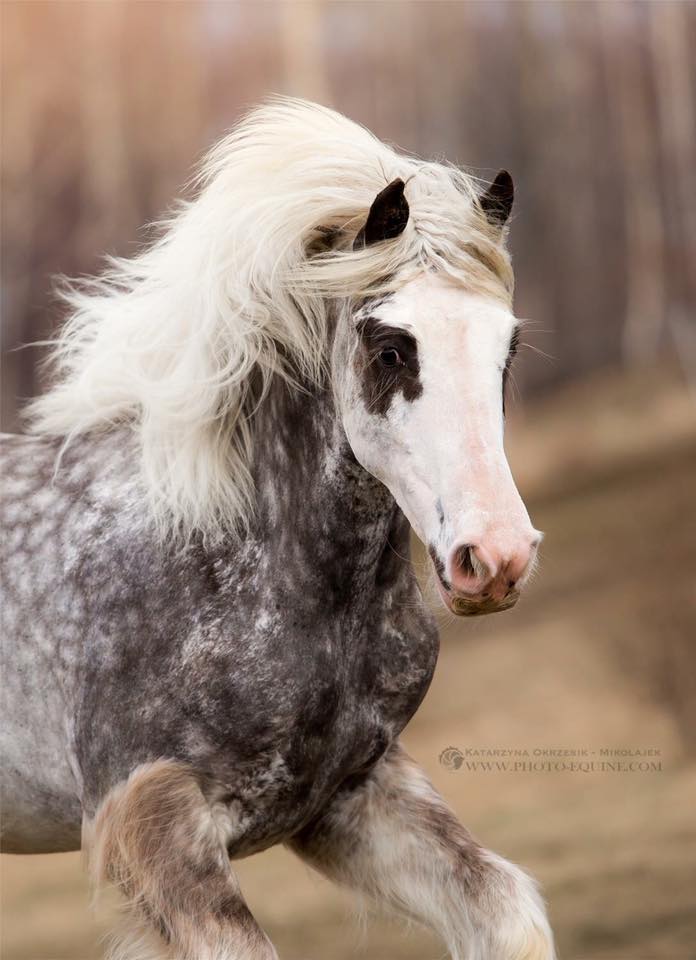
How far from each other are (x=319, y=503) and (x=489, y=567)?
0.53 m

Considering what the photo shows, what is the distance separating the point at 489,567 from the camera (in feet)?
6.79

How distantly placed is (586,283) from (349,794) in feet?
22.2

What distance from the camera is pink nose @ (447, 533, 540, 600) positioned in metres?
2.08

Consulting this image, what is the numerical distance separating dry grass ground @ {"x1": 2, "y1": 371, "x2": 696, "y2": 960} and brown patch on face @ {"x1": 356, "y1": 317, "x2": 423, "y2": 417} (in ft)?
7.91

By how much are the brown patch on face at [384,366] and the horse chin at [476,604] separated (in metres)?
0.35

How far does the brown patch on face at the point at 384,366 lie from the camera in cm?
228

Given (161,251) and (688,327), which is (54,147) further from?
(161,251)

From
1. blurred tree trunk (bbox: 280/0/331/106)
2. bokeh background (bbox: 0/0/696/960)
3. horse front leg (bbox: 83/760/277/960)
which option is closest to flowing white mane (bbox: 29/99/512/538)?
horse front leg (bbox: 83/760/277/960)

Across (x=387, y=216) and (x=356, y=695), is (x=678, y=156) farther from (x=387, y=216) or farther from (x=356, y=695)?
(x=356, y=695)

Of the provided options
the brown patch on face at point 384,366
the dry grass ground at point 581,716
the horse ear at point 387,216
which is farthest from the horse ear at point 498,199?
the dry grass ground at point 581,716

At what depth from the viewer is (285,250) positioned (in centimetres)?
251

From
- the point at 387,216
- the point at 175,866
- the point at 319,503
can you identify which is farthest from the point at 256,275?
the point at 175,866

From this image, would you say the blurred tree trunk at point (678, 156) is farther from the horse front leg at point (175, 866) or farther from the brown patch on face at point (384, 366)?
the horse front leg at point (175, 866)

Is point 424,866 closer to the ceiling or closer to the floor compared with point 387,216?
closer to the floor
